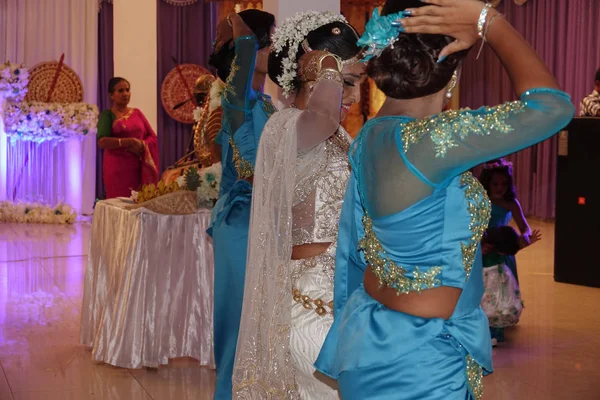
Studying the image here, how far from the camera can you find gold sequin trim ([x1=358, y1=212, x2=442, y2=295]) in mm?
2029

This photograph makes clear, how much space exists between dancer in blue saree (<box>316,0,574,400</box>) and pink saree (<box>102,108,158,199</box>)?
7.10 m

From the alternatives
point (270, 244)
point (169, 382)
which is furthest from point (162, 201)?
point (270, 244)

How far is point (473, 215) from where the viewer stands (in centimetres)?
203

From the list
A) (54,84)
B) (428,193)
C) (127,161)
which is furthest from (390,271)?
(54,84)

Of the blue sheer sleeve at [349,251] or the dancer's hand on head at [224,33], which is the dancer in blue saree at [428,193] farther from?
the dancer's hand on head at [224,33]

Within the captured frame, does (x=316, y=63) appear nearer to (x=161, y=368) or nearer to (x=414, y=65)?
(x=414, y=65)

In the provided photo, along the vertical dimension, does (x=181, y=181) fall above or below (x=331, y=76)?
below

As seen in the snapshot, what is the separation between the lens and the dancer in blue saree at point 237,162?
11.8 feet

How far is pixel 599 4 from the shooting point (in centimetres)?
1076

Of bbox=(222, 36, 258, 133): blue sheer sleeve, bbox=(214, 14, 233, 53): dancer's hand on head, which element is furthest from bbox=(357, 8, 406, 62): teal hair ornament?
bbox=(214, 14, 233, 53): dancer's hand on head

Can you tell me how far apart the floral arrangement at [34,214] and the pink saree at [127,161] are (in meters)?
2.43

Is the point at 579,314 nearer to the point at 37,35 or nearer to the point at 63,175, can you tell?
the point at 63,175

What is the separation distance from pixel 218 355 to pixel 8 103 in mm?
8674

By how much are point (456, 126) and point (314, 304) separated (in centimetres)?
103
